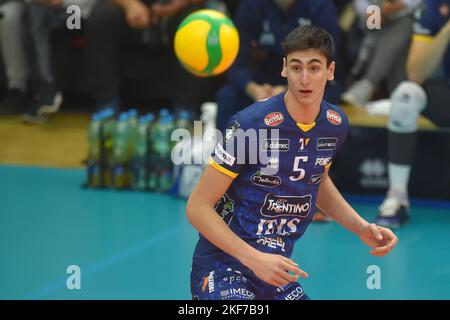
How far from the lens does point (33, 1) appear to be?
358 inches

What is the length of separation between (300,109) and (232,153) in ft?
1.05

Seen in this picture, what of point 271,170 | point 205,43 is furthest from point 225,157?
point 205,43

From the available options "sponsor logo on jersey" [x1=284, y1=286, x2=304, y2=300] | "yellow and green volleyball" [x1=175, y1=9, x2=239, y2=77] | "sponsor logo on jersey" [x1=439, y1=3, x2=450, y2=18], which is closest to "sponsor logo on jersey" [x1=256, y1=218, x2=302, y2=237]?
"sponsor logo on jersey" [x1=284, y1=286, x2=304, y2=300]

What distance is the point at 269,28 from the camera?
680 centimetres

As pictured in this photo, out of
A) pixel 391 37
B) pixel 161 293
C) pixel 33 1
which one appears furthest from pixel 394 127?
pixel 33 1

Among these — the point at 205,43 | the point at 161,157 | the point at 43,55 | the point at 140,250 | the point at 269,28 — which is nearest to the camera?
the point at 205,43

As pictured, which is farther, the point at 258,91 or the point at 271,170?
the point at 258,91

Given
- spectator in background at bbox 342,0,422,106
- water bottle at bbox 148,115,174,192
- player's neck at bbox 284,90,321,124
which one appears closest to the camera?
player's neck at bbox 284,90,321,124

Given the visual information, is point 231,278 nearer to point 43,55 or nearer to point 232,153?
point 232,153

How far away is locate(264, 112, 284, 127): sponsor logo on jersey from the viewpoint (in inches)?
141

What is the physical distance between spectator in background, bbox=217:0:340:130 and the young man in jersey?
288 centimetres

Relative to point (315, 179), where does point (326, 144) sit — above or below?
above

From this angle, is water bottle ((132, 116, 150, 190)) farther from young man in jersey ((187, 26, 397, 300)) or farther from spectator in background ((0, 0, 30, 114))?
young man in jersey ((187, 26, 397, 300))

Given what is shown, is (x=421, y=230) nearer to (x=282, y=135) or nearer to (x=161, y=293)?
(x=161, y=293)
